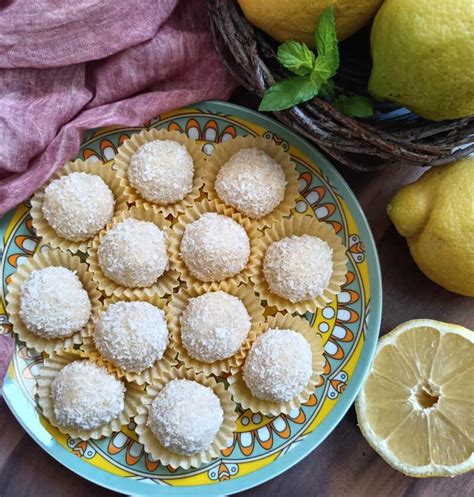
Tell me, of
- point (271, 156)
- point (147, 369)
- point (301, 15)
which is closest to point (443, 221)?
point (271, 156)

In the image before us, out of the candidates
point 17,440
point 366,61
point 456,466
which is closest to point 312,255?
point 366,61

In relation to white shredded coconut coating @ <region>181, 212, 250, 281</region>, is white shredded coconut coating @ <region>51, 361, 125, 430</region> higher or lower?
lower

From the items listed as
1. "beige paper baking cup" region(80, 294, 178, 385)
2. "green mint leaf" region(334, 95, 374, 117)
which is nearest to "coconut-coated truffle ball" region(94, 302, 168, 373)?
"beige paper baking cup" region(80, 294, 178, 385)

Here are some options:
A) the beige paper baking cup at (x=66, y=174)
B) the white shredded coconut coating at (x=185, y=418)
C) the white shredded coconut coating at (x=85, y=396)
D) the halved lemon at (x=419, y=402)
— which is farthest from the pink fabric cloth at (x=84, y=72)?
the halved lemon at (x=419, y=402)

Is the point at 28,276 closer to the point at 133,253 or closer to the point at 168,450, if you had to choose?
the point at 133,253

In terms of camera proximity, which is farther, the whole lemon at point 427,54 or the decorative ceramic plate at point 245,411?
the decorative ceramic plate at point 245,411

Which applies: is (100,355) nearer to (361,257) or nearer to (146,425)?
(146,425)

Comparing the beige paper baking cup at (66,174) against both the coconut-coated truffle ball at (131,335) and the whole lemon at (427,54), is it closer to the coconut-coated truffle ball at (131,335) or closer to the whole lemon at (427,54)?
the coconut-coated truffle ball at (131,335)

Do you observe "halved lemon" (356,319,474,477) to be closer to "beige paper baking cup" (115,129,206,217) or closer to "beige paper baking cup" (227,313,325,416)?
"beige paper baking cup" (227,313,325,416)
